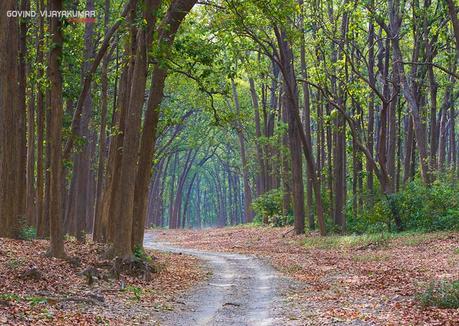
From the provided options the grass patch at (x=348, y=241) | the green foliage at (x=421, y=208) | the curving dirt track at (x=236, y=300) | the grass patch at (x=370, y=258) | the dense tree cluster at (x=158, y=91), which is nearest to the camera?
the curving dirt track at (x=236, y=300)

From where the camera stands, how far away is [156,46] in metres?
15.1

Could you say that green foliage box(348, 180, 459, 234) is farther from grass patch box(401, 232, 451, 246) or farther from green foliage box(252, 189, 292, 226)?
green foliage box(252, 189, 292, 226)

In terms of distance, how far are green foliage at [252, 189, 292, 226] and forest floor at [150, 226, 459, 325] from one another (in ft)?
30.2

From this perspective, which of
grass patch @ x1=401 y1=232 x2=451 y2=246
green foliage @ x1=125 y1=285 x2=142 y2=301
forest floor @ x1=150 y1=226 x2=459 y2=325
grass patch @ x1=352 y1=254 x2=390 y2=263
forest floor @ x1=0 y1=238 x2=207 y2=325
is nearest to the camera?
forest floor @ x1=0 y1=238 x2=207 y2=325

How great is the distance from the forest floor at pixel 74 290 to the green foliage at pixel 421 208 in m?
9.92

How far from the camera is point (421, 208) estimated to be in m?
24.5

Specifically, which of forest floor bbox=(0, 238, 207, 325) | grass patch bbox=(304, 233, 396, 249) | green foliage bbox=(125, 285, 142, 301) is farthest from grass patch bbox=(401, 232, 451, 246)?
green foliage bbox=(125, 285, 142, 301)

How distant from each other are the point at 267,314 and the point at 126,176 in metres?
5.95

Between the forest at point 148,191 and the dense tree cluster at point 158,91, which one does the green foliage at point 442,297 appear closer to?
the forest at point 148,191

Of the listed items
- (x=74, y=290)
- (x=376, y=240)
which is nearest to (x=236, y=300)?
(x=74, y=290)

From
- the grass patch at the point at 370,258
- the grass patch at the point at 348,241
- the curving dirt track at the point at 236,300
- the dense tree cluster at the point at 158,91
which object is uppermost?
the dense tree cluster at the point at 158,91

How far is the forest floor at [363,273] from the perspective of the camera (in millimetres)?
10602

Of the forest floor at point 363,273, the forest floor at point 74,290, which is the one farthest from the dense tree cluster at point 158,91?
the forest floor at point 363,273

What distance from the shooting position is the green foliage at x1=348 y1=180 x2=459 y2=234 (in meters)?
23.9
